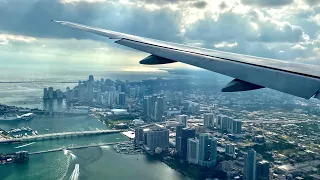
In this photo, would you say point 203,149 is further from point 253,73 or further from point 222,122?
point 253,73

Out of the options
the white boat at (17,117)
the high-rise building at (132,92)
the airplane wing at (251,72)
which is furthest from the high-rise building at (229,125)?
the airplane wing at (251,72)

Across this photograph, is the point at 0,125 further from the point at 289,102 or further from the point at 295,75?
the point at 289,102

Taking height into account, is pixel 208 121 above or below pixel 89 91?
below

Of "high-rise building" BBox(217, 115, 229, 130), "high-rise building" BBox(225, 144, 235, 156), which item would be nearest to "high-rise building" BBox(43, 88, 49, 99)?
"high-rise building" BBox(217, 115, 229, 130)

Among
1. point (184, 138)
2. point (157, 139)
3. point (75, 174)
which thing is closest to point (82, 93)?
point (157, 139)

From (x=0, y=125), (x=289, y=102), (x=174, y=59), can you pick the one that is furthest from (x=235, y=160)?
(x=289, y=102)
